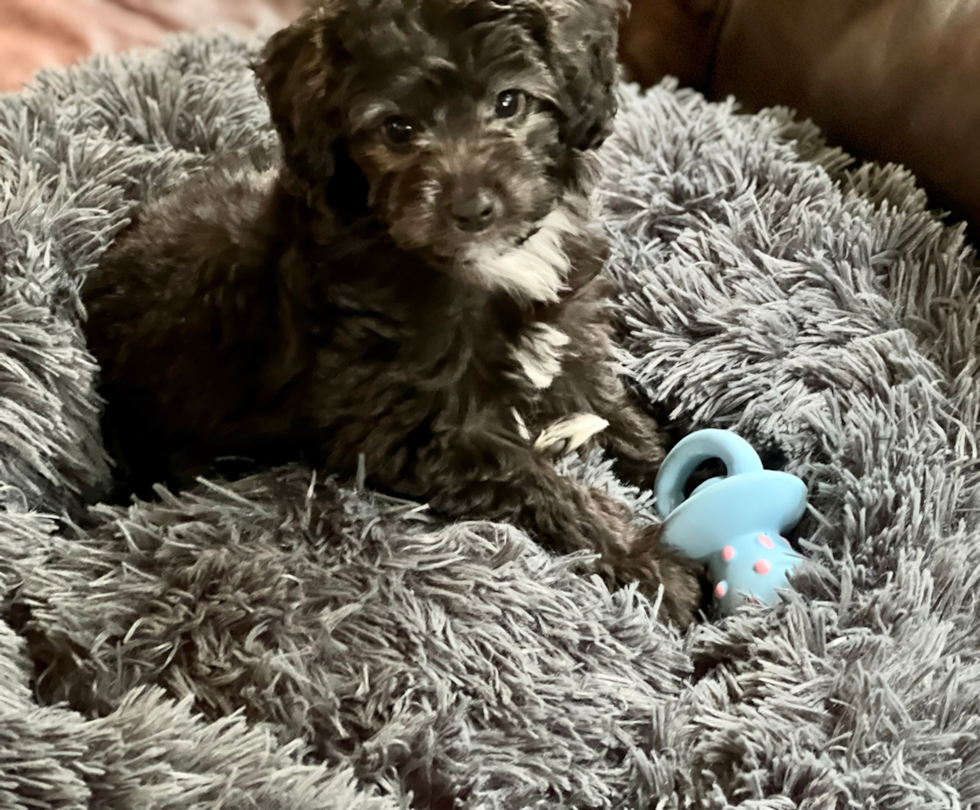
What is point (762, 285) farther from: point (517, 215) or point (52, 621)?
point (52, 621)

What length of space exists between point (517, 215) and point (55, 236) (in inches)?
38.7

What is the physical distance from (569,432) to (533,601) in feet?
1.34

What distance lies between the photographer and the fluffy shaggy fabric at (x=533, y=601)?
1.25 metres

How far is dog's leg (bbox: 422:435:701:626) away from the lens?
1.60m

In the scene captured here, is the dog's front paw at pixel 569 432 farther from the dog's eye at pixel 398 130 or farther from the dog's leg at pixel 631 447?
the dog's eye at pixel 398 130

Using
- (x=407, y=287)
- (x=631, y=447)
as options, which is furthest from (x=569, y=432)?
(x=407, y=287)

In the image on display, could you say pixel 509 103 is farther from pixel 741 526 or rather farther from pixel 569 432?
pixel 741 526

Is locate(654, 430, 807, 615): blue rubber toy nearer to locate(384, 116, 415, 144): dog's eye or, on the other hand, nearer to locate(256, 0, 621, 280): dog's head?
locate(256, 0, 621, 280): dog's head

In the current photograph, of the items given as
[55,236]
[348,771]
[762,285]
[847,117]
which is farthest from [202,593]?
[847,117]

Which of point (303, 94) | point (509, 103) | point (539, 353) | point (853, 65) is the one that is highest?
point (853, 65)

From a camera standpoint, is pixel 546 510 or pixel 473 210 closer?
pixel 473 210

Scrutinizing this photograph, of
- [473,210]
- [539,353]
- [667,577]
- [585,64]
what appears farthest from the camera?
[539,353]

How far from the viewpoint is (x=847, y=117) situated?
2.11 metres

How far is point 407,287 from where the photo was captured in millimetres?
1560
